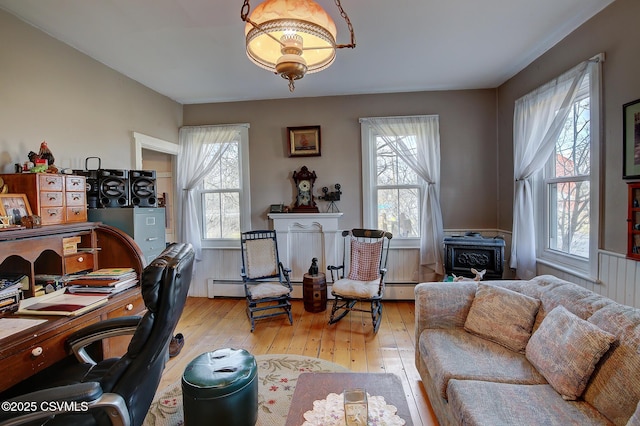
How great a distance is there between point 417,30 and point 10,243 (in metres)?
3.10

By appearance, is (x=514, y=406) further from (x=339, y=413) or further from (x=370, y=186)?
(x=370, y=186)

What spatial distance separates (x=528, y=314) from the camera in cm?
195

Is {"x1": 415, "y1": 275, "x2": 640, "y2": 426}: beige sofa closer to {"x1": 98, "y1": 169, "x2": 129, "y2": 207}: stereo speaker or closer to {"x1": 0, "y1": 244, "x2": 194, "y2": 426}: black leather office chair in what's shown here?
{"x1": 0, "y1": 244, "x2": 194, "y2": 426}: black leather office chair

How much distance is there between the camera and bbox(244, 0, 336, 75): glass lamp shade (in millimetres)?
1320

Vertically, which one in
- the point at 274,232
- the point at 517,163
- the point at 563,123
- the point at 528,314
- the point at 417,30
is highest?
the point at 417,30

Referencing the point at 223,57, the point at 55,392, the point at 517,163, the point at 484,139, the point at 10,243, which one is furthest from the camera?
the point at 484,139

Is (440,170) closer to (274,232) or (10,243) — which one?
(274,232)

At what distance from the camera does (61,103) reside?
2557mm

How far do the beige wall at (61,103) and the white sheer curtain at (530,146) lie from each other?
4.13 meters

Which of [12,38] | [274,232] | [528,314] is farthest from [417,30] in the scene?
[12,38]

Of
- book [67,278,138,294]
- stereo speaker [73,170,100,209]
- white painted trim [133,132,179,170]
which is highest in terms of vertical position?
white painted trim [133,132,179,170]

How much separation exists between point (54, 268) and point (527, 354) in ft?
9.91

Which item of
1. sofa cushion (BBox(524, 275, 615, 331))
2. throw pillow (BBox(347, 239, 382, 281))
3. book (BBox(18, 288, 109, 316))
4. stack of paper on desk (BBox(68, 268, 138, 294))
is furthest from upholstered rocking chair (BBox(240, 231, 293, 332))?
sofa cushion (BBox(524, 275, 615, 331))

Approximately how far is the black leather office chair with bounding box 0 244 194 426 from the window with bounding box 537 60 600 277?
2.94 m
